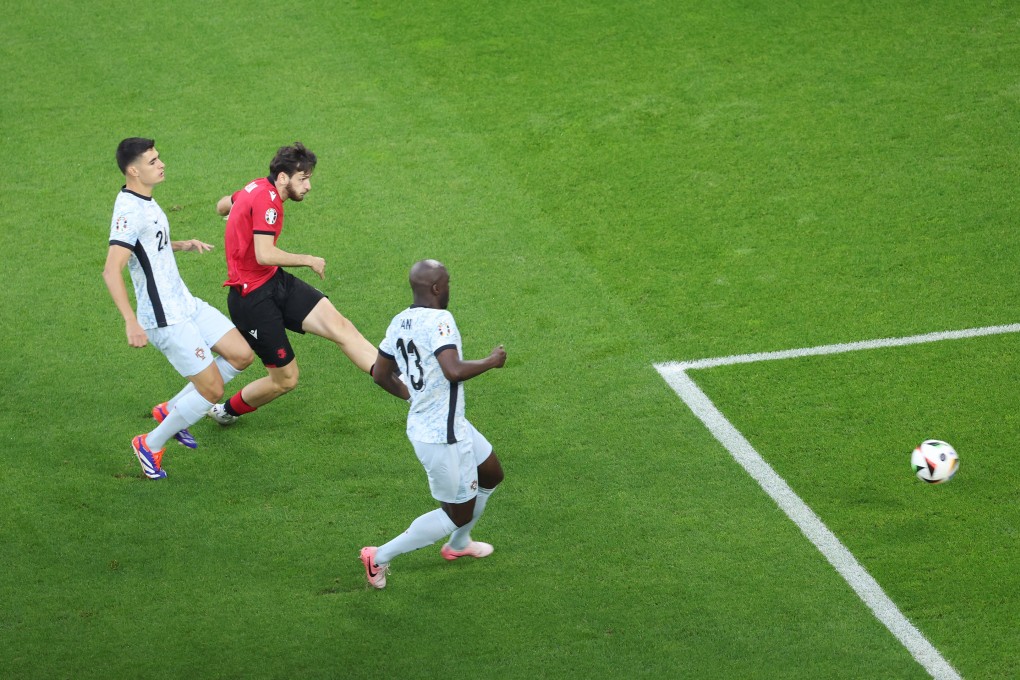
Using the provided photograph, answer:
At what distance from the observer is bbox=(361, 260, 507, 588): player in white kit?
595 centimetres

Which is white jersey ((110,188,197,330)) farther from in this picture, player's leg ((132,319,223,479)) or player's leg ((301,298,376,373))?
player's leg ((301,298,376,373))

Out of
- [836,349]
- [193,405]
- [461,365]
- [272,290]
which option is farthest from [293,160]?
[836,349]

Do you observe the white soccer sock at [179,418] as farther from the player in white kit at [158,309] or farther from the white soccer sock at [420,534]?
the white soccer sock at [420,534]

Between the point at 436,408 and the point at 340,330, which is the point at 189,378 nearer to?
the point at 340,330

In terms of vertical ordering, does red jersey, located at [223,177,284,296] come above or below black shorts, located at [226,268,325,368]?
above

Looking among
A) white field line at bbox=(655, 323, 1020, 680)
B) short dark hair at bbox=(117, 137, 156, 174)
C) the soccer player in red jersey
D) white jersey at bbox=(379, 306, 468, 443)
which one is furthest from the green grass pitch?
short dark hair at bbox=(117, 137, 156, 174)

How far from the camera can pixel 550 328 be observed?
9055mm

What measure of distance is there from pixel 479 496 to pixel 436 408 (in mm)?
699

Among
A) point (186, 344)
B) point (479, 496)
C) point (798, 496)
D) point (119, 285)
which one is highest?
point (119, 285)

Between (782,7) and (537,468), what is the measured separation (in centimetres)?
815

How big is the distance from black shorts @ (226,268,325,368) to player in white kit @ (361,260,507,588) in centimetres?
158

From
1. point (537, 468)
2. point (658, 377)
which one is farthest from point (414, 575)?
point (658, 377)

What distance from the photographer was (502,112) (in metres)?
12.1

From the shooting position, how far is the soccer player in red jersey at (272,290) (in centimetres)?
748
